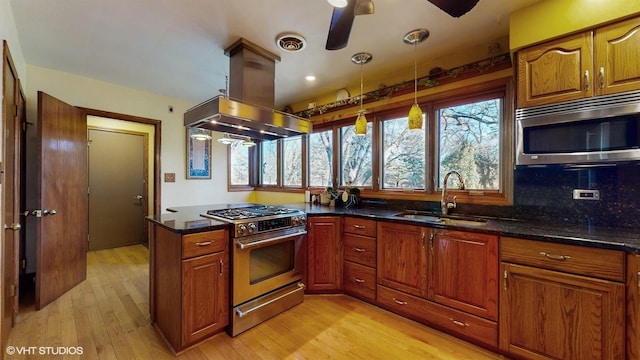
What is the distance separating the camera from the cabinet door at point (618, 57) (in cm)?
148

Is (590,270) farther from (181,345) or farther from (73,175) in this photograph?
(73,175)

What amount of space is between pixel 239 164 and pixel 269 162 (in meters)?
0.59

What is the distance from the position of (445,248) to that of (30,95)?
14.6ft

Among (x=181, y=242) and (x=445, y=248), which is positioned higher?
(x=181, y=242)

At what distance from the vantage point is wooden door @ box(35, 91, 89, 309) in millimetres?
2391

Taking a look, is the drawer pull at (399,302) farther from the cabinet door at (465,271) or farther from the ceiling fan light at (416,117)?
the ceiling fan light at (416,117)

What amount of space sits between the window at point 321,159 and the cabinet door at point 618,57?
2.58 meters

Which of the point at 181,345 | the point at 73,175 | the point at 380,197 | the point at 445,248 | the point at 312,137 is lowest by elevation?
the point at 181,345

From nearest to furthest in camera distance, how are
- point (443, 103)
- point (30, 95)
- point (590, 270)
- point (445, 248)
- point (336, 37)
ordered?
point (590, 270)
point (336, 37)
point (445, 248)
point (443, 103)
point (30, 95)

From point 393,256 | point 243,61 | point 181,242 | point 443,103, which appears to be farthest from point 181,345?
point 443,103

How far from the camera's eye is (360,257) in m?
2.52

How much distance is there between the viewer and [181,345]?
1.74m

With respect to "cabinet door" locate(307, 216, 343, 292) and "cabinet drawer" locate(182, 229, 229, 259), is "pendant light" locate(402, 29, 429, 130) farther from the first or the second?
"cabinet drawer" locate(182, 229, 229, 259)

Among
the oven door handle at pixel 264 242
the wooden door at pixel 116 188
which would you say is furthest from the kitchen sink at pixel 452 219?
the wooden door at pixel 116 188
